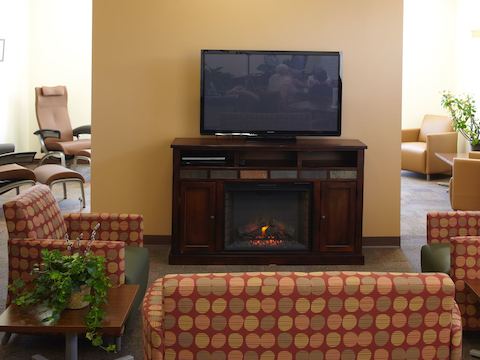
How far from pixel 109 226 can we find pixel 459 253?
202 centimetres

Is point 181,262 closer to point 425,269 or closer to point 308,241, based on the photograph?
point 308,241

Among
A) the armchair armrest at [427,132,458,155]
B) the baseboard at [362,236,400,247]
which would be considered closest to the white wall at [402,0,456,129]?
the armchair armrest at [427,132,458,155]

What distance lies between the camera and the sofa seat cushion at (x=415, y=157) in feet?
31.8

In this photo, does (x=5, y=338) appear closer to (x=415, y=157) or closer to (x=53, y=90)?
(x=53, y=90)

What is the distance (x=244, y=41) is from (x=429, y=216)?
2092 mm

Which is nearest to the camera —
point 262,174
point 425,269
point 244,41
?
point 425,269

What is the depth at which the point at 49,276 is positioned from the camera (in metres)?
3.13

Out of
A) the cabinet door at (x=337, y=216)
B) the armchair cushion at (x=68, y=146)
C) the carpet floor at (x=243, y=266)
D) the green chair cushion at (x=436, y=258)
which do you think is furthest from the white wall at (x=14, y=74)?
the green chair cushion at (x=436, y=258)

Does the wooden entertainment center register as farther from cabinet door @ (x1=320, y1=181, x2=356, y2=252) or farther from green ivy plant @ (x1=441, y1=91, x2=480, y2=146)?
green ivy plant @ (x1=441, y1=91, x2=480, y2=146)

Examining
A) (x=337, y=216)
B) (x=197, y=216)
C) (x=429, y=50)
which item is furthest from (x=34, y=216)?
(x=429, y=50)

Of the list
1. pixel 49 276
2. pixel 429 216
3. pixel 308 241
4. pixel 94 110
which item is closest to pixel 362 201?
pixel 308 241

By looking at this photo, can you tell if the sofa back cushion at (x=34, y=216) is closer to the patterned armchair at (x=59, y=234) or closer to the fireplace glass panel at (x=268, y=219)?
the patterned armchair at (x=59, y=234)

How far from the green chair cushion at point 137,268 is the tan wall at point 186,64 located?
1.64 m

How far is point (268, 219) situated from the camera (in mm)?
5613
